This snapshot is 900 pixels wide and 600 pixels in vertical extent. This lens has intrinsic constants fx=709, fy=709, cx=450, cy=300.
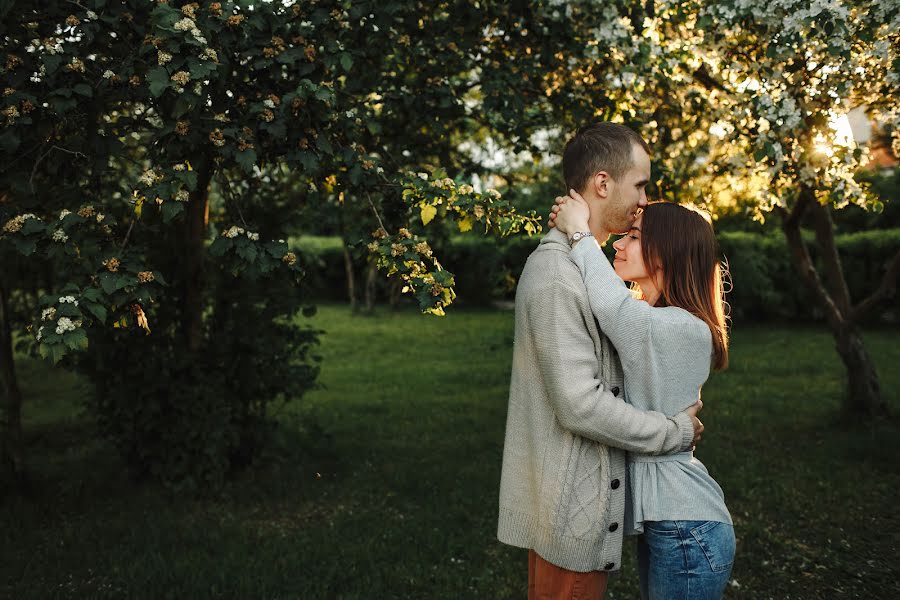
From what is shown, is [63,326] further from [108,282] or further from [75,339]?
[108,282]

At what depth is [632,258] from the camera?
7.68ft

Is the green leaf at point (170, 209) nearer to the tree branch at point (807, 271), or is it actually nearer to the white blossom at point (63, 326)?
the white blossom at point (63, 326)

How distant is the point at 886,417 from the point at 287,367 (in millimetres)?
5769

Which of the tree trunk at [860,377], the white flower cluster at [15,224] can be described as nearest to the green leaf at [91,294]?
the white flower cluster at [15,224]

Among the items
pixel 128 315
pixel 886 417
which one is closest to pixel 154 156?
pixel 128 315

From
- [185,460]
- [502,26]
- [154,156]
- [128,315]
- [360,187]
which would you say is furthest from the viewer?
[185,460]

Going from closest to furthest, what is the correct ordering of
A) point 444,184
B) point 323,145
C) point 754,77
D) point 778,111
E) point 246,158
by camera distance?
point 246,158 < point 323,145 < point 444,184 < point 778,111 < point 754,77

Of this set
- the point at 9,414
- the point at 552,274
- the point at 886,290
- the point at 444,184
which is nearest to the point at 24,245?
the point at 444,184

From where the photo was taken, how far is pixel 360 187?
3.76 metres

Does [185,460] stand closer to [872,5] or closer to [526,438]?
[526,438]

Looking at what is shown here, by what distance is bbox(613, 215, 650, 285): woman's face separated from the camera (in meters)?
2.32

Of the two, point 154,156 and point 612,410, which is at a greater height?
point 154,156

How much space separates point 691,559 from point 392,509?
3.58 meters

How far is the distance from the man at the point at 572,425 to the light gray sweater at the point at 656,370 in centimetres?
4
